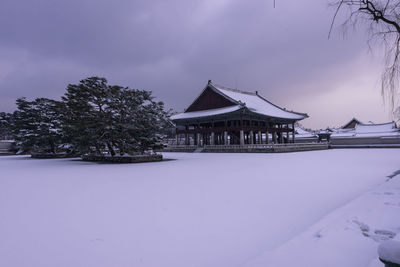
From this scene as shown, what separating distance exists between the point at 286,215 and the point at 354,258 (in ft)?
5.74

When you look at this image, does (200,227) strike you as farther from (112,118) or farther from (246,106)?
(246,106)

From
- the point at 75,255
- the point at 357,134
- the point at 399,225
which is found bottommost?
the point at 75,255

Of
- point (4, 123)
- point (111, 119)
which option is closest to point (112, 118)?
point (111, 119)

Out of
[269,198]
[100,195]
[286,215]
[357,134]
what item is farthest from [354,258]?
[357,134]

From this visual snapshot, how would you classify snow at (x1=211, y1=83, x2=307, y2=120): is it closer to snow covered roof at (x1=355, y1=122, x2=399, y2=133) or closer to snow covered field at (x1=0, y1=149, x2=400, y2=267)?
snow covered roof at (x1=355, y1=122, x2=399, y2=133)

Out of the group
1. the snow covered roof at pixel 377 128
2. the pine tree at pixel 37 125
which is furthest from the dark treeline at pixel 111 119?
the snow covered roof at pixel 377 128

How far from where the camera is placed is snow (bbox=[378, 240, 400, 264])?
116cm

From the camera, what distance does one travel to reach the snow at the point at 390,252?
116 cm

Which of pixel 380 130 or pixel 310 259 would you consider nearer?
pixel 310 259

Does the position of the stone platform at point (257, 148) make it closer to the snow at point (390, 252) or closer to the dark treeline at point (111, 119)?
the dark treeline at point (111, 119)

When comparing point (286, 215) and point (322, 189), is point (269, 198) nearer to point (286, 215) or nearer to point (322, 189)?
point (286, 215)

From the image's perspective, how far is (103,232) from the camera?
3.46m

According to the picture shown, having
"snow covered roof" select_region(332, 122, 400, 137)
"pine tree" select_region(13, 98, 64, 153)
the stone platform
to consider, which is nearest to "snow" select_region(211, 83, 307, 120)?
the stone platform

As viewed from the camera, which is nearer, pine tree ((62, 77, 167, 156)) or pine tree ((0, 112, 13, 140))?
pine tree ((62, 77, 167, 156))
